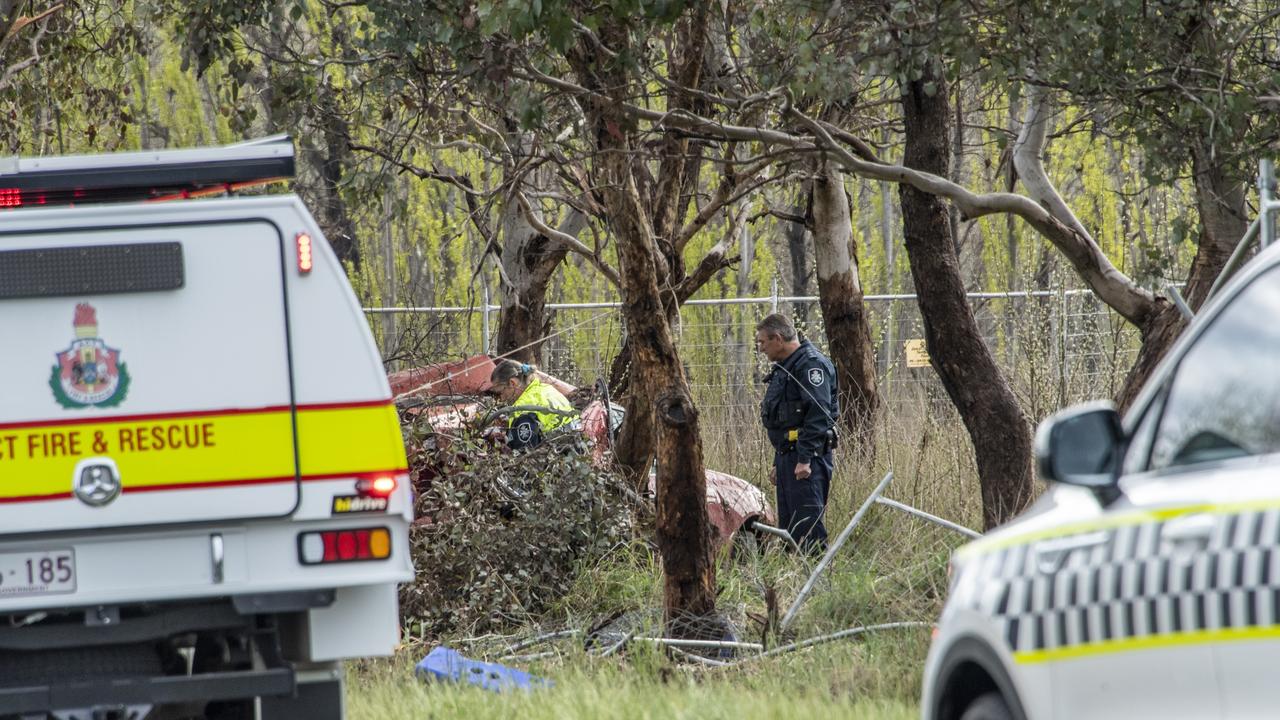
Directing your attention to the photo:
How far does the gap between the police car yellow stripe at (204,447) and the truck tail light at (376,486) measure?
0.03 metres

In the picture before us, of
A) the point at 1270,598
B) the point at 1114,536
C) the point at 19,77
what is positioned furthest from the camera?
the point at 19,77

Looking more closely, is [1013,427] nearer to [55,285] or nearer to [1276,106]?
[1276,106]

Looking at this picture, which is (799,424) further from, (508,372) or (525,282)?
(525,282)

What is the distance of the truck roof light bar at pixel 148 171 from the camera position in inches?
213

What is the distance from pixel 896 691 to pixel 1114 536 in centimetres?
415

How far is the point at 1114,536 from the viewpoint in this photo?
3.04 meters

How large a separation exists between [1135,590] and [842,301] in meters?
11.0

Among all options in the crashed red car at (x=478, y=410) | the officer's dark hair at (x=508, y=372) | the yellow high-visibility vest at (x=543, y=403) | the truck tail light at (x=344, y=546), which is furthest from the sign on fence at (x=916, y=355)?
the truck tail light at (x=344, y=546)

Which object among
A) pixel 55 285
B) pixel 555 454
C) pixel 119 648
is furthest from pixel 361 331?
pixel 555 454

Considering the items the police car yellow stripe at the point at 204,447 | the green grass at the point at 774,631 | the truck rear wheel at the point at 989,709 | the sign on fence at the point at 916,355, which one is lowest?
the green grass at the point at 774,631

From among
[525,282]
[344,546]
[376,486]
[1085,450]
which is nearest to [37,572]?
[344,546]

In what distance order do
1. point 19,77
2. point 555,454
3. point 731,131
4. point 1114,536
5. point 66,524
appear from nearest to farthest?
point 1114,536 → point 66,524 → point 731,131 → point 555,454 → point 19,77

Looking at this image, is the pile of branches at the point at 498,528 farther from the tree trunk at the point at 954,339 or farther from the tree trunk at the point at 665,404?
the tree trunk at the point at 954,339

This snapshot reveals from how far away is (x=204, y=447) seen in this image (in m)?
4.95
